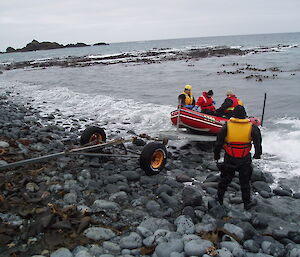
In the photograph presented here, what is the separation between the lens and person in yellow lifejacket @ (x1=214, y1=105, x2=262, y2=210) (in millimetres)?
5098

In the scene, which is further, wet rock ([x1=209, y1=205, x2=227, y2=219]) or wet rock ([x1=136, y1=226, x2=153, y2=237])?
wet rock ([x1=209, y1=205, x2=227, y2=219])

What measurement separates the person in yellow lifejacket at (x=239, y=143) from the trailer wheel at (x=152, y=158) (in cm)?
170

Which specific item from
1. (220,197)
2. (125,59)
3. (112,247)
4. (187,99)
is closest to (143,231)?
(112,247)

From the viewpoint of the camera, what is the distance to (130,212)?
5.05 m

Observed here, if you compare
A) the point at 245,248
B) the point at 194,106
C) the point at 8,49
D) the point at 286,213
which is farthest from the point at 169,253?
the point at 8,49

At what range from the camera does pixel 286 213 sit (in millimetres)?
5598

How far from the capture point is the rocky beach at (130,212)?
4000 mm

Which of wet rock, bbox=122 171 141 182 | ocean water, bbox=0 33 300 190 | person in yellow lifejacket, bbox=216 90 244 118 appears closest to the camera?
wet rock, bbox=122 171 141 182

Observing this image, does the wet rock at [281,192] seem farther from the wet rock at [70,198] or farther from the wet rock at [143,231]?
the wet rock at [70,198]

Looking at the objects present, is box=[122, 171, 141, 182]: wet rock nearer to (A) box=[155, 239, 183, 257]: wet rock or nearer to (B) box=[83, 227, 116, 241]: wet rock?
(B) box=[83, 227, 116, 241]: wet rock

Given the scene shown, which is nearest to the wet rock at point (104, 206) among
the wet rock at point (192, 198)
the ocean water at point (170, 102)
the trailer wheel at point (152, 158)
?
the wet rock at point (192, 198)

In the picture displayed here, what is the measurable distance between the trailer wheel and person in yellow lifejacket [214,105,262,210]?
1697 mm

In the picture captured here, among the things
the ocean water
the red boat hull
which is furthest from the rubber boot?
the red boat hull

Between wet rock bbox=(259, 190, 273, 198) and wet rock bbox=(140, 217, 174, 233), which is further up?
wet rock bbox=(140, 217, 174, 233)
